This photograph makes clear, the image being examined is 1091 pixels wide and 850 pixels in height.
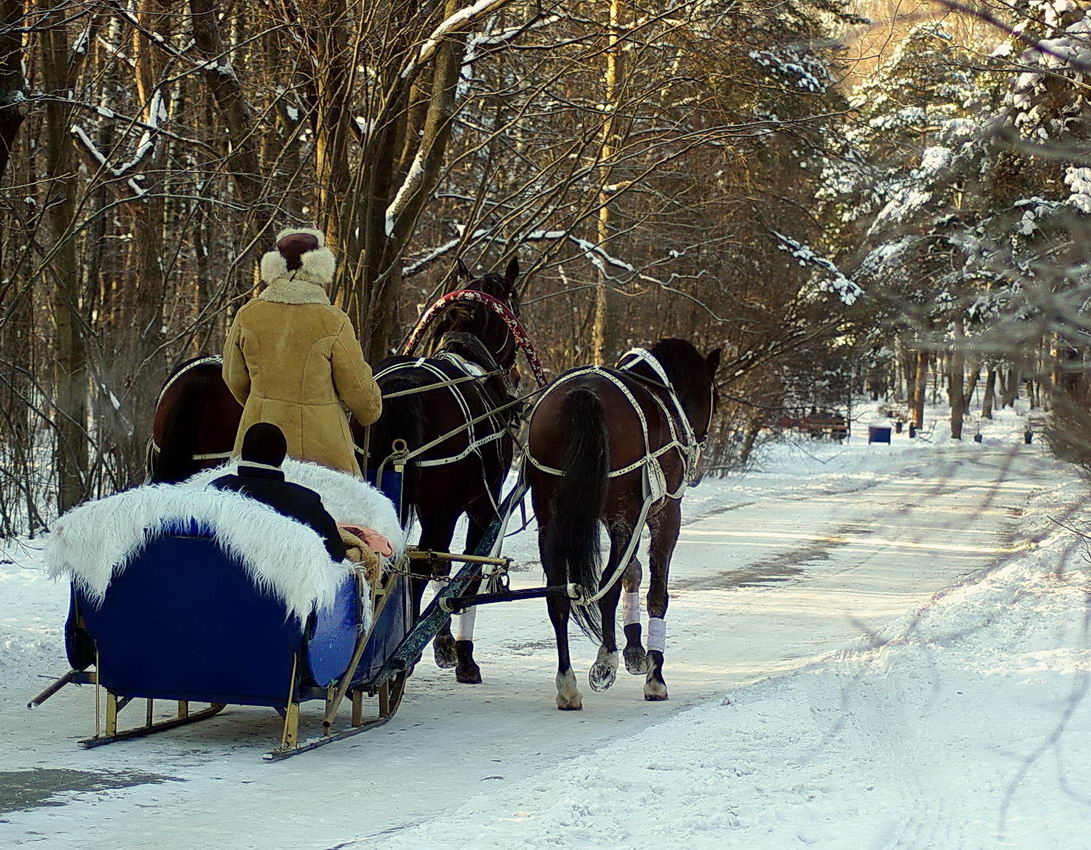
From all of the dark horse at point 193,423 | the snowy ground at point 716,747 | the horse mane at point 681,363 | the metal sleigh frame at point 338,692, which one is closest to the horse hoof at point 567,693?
the snowy ground at point 716,747

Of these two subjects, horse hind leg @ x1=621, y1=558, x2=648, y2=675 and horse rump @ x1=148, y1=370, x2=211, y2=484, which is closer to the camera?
horse rump @ x1=148, y1=370, x2=211, y2=484

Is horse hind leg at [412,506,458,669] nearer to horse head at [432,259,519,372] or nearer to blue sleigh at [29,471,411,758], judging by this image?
horse head at [432,259,519,372]

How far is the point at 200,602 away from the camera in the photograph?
6.06 metres

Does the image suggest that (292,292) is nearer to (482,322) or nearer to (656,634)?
(482,322)

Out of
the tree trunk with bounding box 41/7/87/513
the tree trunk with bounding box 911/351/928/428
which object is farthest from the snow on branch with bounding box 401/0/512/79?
the tree trunk with bounding box 911/351/928/428

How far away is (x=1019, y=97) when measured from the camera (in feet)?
9.27

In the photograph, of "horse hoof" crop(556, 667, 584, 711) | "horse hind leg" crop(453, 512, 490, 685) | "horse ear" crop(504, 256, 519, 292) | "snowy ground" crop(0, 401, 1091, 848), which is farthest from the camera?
"horse ear" crop(504, 256, 519, 292)

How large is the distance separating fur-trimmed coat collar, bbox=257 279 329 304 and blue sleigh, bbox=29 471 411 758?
4.22 ft

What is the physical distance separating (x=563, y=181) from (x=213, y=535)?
26.2 feet

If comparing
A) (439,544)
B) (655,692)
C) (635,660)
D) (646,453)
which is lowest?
(655,692)

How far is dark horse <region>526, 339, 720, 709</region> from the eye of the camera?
783 cm

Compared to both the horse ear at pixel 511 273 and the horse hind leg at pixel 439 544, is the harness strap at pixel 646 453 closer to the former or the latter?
the horse hind leg at pixel 439 544

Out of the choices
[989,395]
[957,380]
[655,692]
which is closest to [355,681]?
[655,692]

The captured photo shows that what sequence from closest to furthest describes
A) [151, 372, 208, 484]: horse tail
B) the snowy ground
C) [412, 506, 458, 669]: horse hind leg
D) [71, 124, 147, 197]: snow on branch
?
the snowy ground < [151, 372, 208, 484]: horse tail < [412, 506, 458, 669]: horse hind leg < [71, 124, 147, 197]: snow on branch
